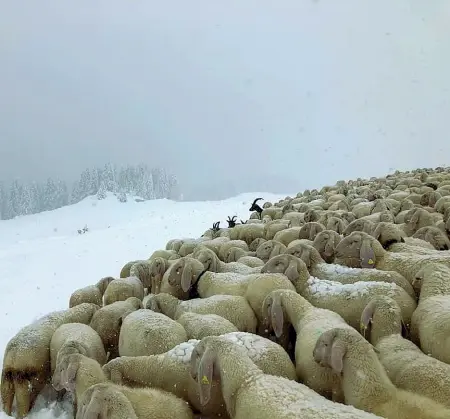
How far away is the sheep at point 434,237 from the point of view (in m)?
7.72

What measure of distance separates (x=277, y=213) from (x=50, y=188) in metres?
46.9

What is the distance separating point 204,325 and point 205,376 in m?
1.21

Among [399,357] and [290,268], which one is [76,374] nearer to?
[399,357]

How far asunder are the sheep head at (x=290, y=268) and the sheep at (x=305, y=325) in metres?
0.70

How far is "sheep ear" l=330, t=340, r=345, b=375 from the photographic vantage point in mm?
4023

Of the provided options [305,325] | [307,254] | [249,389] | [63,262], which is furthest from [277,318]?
[63,262]

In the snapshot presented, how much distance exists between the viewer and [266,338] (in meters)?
5.32

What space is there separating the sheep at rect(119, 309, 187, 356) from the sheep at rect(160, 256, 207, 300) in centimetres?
166

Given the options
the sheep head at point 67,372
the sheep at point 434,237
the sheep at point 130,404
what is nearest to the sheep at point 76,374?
the sheep head at point 67,372

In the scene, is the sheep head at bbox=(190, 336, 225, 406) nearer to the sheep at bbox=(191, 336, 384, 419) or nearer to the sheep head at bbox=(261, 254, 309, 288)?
the sheep at bbox=(191, 336, 384, 419)

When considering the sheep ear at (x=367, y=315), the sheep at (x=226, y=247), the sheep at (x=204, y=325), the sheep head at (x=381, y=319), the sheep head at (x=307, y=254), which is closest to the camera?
the sheep head at (x=381, y=319)

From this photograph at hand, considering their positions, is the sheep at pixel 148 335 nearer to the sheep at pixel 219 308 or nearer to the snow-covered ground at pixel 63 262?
the sheep at pixel 219 308

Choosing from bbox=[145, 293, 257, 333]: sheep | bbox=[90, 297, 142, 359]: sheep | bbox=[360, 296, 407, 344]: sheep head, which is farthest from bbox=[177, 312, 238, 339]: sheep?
bbox=[360, 296, 407, 344]: sheep head

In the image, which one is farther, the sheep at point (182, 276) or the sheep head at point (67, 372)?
the sheep at point (182, 276)
